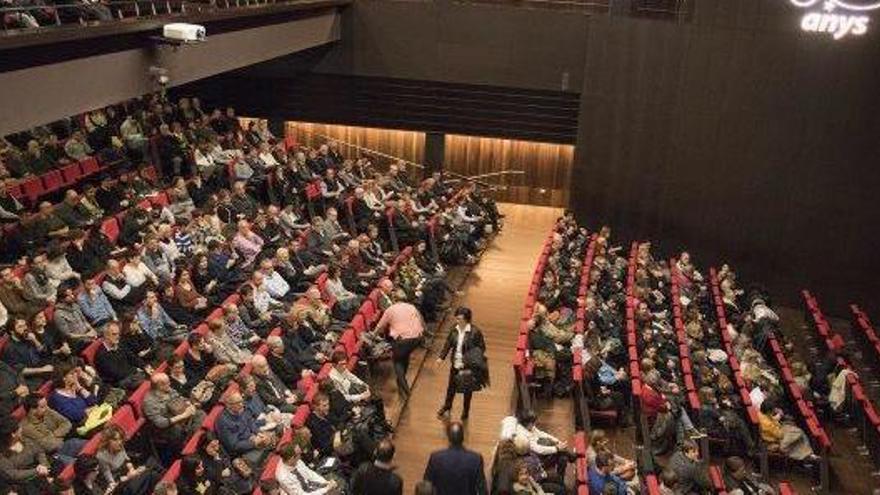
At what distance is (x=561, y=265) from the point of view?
28.3 ft

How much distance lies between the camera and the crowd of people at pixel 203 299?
474 centimetres

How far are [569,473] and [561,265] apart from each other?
120 inches

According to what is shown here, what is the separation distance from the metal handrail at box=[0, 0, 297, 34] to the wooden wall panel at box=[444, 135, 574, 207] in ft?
17.1

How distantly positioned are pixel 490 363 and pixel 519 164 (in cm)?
584

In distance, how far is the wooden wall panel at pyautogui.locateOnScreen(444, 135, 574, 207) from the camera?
12570 mm

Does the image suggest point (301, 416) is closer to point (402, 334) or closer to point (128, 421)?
point (128, 421)

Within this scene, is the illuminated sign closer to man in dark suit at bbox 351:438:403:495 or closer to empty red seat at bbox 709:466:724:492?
empty red seat at bbox 709:466:724:492

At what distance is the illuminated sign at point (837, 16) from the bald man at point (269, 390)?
25.1ft

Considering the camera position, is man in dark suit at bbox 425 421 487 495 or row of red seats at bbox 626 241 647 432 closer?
man in dark suit at bbox 425 421 487 495

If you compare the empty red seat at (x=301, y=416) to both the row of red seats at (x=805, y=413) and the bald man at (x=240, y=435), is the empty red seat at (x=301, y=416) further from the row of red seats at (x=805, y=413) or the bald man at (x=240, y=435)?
the row of red seats at (x=805, y=413)

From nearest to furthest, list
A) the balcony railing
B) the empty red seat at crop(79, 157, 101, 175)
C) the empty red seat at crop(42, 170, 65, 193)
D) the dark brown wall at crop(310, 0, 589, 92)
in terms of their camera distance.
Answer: the empty red seat at crop(42, 170, 65, 193) < the empty red seat at crop(79, 157, 101, 175) < the balcony railing < the dark brown wall at crop(310, 0, 589, 92)

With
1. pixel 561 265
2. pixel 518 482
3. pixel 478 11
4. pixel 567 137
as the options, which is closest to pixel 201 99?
pixel 478 11

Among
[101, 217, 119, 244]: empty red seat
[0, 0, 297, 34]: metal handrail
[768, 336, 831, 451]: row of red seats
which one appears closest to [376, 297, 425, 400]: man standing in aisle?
[101, 217, 119, 244]: empty red seat

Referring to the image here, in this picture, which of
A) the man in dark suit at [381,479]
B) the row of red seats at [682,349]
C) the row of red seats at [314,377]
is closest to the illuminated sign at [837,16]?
the row of red seats at [682,349]
